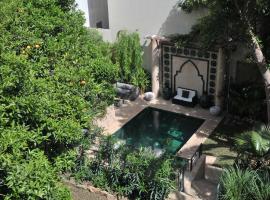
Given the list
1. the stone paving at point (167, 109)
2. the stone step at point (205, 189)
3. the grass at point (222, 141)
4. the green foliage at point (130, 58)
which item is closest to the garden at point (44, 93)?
the stone step at point (205, 189)

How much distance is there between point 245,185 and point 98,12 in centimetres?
1571

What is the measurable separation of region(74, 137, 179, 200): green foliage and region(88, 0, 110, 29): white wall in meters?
12.2

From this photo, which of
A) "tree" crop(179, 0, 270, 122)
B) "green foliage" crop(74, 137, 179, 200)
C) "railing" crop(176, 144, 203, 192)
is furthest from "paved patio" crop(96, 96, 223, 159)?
"green foliage" crop(74, 137, 179, 200)

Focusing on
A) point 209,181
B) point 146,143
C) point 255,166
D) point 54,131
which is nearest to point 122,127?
point 146,143

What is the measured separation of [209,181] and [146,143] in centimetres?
471

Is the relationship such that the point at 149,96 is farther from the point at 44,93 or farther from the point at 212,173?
the point at 44,93

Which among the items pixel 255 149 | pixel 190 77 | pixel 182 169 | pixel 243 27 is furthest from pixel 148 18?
pixel 255 149

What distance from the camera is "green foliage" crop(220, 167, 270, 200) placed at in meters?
10.3

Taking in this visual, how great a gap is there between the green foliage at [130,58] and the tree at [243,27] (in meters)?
5.55

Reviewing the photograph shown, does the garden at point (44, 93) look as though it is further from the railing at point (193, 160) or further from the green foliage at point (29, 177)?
the railing at point (193, 160)

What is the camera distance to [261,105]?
1777cm

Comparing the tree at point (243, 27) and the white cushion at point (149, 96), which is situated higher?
the tree at point (243, 27)

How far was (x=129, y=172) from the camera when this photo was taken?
1162 cm

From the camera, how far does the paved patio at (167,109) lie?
17.5 m
